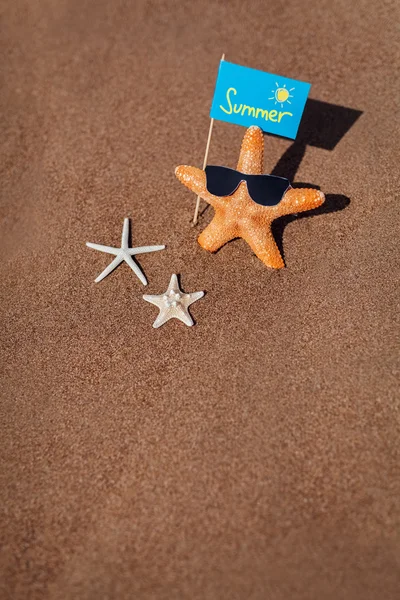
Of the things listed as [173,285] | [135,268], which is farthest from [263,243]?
[135,268]

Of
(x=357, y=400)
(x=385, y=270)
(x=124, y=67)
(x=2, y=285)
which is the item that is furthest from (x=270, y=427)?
(x=124, y=67)

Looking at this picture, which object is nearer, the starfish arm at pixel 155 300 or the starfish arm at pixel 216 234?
the starfish arm at pixel 155 300

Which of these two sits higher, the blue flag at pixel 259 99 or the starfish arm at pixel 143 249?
the blue flag at pixel 259 99

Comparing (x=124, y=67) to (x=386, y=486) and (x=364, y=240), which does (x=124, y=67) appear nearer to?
(x=364, y=240)

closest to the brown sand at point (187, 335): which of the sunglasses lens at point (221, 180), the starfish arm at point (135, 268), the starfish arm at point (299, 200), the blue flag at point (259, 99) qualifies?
the starfish arm at point (135, 268)

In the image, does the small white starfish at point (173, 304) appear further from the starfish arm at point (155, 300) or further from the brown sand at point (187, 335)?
the brown sand at point (187, 335)

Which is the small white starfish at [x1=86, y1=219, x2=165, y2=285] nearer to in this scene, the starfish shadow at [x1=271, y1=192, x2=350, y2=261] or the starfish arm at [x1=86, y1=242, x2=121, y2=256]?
the starfish arm at [x1=86, y1=242, x2=121, y2=256]

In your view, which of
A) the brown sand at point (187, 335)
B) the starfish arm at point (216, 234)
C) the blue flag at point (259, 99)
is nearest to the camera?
the brown sand at point (187, 335)

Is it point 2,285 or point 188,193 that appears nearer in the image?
point 2,285

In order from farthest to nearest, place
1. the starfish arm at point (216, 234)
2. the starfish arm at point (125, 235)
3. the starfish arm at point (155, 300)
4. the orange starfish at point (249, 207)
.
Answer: the starfish arm at point (125, 235)
the starfish arm at point (216, 234)
the starfish arm at point (155, 300)
the orange starfish at point (249, 207)
